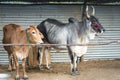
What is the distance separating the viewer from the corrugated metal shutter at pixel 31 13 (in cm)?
1257

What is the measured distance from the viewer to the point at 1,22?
12.6 metres

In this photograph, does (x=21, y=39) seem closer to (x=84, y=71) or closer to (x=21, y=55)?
(x=21, y=55)

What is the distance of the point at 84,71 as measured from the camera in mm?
11555

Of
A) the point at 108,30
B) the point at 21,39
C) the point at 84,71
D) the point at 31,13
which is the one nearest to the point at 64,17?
the point at 31,13

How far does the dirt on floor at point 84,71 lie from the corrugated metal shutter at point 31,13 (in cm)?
95

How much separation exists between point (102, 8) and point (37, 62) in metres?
3.00

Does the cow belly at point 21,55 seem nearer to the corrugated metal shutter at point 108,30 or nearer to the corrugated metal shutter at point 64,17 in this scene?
the corrugated metal shutter at point 64,17

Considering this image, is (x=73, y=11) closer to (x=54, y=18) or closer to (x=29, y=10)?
(x=54, y=18)

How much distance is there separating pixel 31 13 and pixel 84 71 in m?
2.78

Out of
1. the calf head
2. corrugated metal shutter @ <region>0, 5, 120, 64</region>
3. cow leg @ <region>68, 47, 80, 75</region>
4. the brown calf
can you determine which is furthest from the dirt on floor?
the calf head

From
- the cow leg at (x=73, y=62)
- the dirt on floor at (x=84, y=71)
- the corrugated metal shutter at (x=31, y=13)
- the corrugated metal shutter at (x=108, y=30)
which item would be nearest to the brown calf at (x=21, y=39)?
the dirt on floor at (x=84, y=71)

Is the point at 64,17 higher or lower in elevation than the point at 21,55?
higher

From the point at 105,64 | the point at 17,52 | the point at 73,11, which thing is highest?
the point at 73,11

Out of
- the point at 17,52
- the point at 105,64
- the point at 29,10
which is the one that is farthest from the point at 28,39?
the point at 105,64
